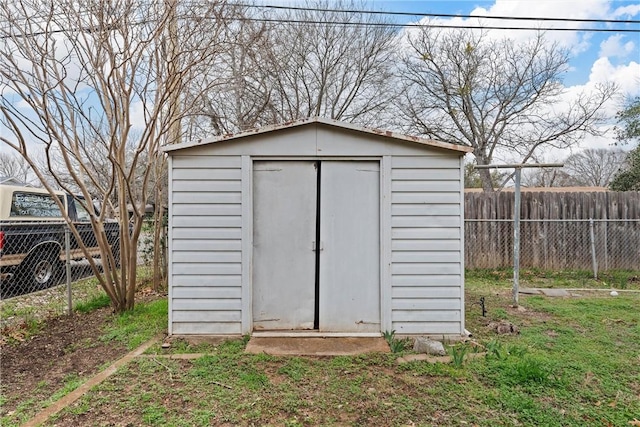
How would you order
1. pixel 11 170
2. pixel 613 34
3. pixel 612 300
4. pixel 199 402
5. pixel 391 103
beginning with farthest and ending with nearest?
pixel 11 170 → pixel 391 103 → pixel 613 34 → pixel 612 300 → pixel 199 402

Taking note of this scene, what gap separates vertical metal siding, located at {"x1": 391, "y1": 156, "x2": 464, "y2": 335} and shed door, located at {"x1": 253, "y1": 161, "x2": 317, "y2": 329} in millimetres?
861

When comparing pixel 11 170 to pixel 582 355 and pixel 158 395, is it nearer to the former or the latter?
pixel 158 395

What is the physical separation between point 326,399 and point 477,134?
13.6 m

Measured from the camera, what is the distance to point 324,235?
3896mm

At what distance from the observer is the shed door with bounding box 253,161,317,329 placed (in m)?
3.90

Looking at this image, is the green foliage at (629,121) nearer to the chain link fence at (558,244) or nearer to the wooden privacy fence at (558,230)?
the wooden privacy fence at (558,230)

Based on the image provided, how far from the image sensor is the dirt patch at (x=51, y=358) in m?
2.80

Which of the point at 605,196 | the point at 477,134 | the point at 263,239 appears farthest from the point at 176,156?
the point at 477,134

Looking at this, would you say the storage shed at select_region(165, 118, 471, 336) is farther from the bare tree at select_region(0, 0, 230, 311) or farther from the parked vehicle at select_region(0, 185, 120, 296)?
the parked vehicle at select_region(0, 185, 120, 296)

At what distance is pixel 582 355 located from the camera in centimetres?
334

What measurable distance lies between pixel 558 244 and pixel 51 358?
8.51m

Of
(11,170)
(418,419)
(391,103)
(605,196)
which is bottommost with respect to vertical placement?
(418,419)

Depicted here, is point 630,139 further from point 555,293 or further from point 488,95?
point 555,293

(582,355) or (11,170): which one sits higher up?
(11,170)
